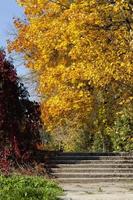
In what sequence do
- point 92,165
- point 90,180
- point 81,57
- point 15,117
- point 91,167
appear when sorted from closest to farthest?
point 90,180, point 15,117, point 91,167, point 92,165, point 81,57

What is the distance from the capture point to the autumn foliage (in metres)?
22.5

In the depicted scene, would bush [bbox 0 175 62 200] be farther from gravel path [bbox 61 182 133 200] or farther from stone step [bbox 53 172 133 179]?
stone step [bbox 53 172 133 179]

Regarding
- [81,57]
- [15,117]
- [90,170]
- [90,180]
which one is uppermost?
[81,57]

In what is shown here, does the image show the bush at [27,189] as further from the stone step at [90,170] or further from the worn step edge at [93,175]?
the stone step at [90,170]

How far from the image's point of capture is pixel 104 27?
2292 centimetres

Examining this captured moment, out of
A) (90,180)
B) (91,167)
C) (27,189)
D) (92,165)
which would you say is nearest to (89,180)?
(90,180)

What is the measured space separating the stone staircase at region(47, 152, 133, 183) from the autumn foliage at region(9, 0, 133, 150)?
113 inches

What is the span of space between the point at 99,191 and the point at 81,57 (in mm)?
8155

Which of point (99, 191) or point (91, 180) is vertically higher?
point (91, 180)

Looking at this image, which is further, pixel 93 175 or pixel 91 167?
pixel 91 167

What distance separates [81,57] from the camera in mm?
23812

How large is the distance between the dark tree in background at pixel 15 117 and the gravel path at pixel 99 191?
8.82 feet

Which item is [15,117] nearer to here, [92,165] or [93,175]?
[92,165]

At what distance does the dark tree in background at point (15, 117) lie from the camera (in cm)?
2031
